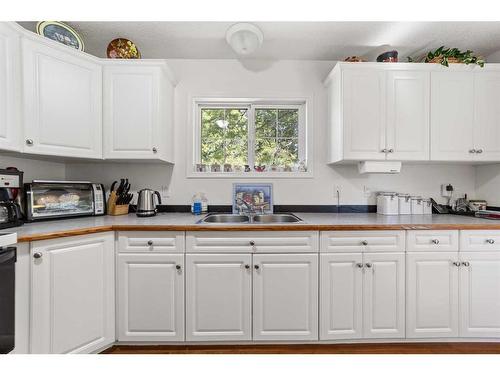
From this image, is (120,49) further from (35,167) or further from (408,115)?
(408,115)

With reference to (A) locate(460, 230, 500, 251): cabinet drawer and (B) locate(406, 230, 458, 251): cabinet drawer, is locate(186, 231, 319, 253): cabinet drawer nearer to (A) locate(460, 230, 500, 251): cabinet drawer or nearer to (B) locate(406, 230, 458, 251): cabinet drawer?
(B) locate(406, 230, 458, 251): cabinet drawer

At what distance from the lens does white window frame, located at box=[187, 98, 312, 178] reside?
7.72ft

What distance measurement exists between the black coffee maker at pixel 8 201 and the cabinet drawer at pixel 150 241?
2.01ft

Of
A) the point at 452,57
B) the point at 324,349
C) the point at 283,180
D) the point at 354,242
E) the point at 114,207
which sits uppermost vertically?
the point at 452,57

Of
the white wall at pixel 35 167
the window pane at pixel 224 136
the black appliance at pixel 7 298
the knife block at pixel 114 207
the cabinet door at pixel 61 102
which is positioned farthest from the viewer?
the window pane at pixel 224 136

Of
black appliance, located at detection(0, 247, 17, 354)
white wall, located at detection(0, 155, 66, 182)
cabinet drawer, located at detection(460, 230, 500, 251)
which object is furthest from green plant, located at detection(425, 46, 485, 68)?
white wall, located at detection(0, 155, 66, 182)

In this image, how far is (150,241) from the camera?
65.6 inches

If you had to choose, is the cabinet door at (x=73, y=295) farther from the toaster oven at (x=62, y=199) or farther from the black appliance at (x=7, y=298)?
the toaster oven at (x=62, y=199)

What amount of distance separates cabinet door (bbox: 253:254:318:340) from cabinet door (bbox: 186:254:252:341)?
0.07m

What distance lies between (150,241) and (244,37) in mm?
1732

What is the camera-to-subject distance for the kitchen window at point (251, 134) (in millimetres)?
2445

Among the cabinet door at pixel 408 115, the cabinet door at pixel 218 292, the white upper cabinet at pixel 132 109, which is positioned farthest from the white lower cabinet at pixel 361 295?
the white upper cabinet at pixel 132 109

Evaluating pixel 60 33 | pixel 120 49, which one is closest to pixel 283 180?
pixel 120 49

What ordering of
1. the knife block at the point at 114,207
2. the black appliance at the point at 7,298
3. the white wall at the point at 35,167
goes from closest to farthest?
the black appliance at the point at 7,298, the white wall at the point at 35,167, the knife block at the point at 114,207
